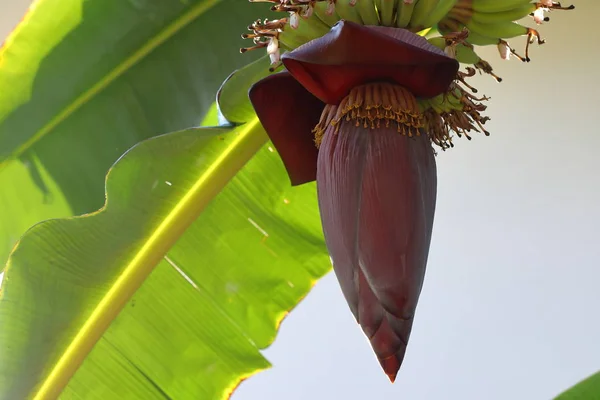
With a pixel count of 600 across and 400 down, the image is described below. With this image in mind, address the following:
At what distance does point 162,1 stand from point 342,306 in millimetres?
818

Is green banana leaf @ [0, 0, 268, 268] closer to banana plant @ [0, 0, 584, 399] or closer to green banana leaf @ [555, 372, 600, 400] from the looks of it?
banana plant @ [0, 0, 584, 399]

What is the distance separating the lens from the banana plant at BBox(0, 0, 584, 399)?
51 centimetres

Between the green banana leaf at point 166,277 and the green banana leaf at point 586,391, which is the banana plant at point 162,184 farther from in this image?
the green banana leaf at point 586,391

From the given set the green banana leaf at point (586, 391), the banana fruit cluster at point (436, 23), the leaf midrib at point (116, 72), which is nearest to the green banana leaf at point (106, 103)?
the leaf midrib at point (116, 72)

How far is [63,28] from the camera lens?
0.67 m

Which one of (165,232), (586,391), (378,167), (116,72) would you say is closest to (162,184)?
(165,232)

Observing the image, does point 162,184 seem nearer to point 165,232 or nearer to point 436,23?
point 165,232

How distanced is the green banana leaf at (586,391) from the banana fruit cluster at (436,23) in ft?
0.79

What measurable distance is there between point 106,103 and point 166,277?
224 mm

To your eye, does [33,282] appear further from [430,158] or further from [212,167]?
[430,158]

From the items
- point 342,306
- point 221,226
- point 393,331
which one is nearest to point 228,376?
point 221,226

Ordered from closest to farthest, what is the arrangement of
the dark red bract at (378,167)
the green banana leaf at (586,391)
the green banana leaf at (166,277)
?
the dark red bract at (378,167), the green banana leaf at (586,391), the green banana leaf at (166,277)

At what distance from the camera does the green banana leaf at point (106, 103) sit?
68cm

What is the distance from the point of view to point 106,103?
0.70m
